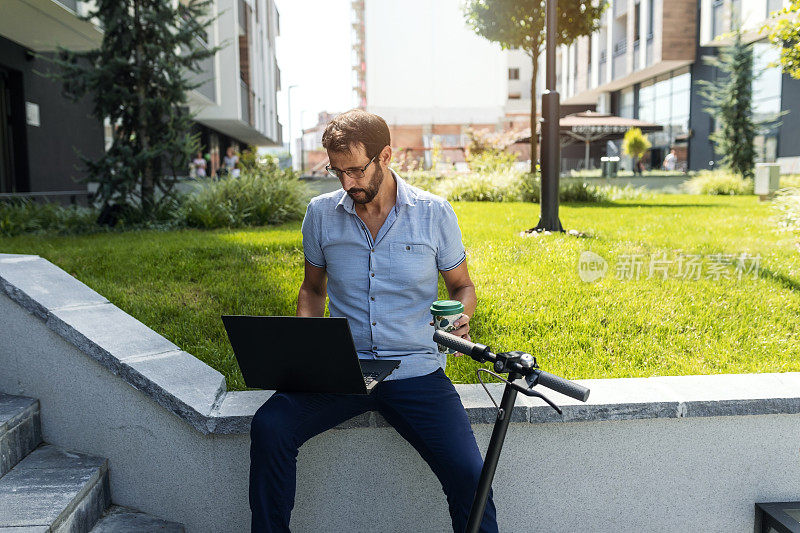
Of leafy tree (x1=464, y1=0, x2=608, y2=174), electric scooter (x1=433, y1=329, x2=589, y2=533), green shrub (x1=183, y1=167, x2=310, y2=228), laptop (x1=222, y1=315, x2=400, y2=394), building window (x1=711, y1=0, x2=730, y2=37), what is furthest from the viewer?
building window (x1=711, y1=0, x2=730, y2=37)

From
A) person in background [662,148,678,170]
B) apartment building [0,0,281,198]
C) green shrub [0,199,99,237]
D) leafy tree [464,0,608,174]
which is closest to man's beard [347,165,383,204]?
green shrub [0,199,99,237]

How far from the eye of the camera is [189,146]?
9.89m

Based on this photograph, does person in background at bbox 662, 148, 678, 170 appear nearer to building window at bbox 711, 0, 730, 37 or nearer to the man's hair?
building window at bbox 711, 0, 730, 37

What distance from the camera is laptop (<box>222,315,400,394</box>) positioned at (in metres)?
2.23

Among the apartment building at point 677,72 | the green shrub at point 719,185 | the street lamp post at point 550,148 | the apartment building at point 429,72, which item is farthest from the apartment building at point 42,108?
the apartment building at point 429,72

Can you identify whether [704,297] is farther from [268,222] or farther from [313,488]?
[268,222]

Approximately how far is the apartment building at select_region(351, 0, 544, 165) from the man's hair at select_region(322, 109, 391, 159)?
49347mm

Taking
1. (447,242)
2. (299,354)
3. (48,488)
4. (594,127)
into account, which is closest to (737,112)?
(594,127)

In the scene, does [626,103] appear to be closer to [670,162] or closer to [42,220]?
[670,162]

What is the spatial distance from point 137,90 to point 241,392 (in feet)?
25.8

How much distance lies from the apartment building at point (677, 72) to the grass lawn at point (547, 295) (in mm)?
20043

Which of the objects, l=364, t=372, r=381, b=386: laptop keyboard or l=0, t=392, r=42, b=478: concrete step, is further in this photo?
l=0, t=392, r=42, b=478: concrete step

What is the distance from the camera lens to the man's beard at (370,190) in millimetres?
2760

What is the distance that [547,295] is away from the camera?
5156mm
